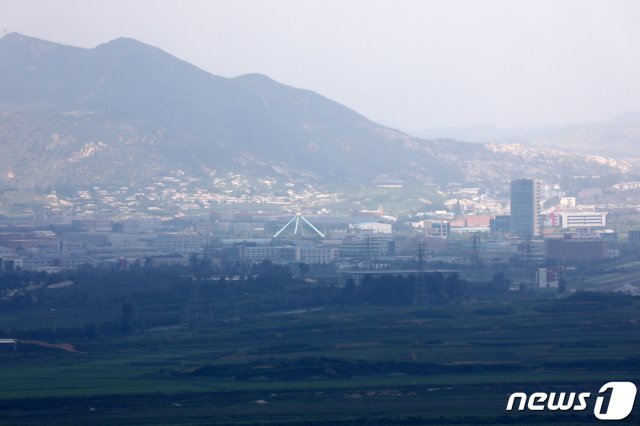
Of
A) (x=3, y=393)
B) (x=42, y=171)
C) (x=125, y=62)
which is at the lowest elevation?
(x=3, y=393)

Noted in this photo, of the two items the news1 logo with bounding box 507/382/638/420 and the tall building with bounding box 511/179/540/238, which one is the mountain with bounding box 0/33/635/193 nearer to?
the tall building with bounding box 511/179/540/238

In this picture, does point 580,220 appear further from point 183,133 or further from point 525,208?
point 183,133

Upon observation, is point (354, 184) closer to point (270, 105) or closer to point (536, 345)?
point (270, 105)

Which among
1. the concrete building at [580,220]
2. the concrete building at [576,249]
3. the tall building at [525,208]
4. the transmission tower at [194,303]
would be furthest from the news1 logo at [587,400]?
the concrete building at [580,220]

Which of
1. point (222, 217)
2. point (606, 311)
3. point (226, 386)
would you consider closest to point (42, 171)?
point (222, 217)

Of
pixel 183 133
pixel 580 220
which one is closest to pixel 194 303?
pixel 580 220

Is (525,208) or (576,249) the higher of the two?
(525,208)

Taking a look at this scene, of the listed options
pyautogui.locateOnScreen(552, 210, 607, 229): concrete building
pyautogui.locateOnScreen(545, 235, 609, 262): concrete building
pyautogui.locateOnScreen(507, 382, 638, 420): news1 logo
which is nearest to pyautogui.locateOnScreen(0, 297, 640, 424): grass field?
pyautogui.locateOnScreen(507, 382, 638, 420): news1 logo
